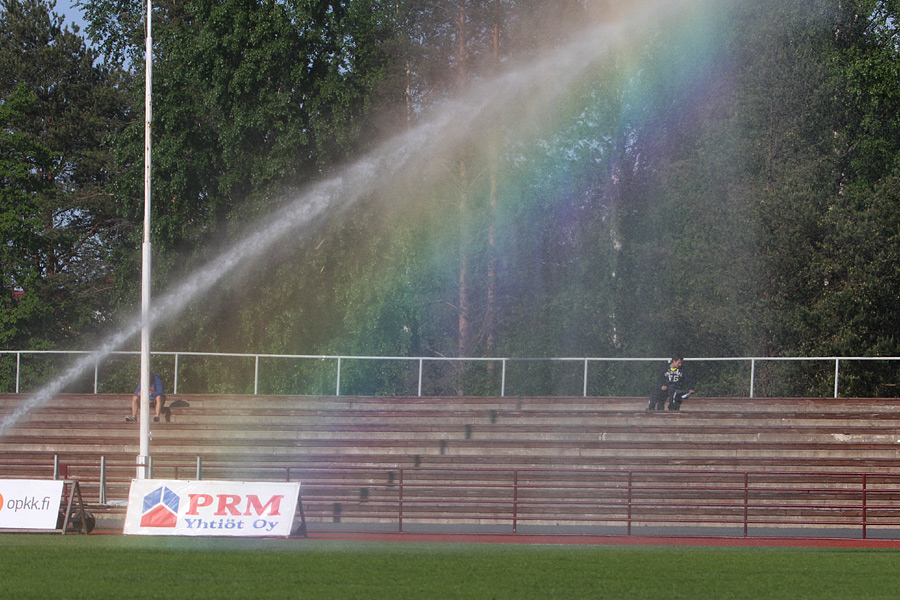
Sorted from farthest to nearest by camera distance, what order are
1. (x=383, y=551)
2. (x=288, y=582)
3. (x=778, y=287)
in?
(x=778, y=287) → (x=383, y=551) → (x=288, y=582)

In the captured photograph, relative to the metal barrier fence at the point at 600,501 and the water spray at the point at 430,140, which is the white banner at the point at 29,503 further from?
the water spray at the point at 430,140

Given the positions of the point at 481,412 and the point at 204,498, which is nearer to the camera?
the point at 204,498

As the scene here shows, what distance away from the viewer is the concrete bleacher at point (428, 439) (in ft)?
74.9

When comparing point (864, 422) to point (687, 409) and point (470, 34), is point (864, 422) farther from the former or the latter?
point (470, 34)

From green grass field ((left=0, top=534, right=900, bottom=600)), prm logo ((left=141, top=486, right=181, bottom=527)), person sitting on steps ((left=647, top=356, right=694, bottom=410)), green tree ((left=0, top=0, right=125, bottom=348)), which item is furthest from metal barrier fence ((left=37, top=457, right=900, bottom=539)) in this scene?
green tree ((left=0, top=0, right=125, bottom=348))

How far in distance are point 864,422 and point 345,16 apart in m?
22.8

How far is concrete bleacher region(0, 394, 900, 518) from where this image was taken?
2284cm

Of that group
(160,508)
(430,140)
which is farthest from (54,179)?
(160,508)

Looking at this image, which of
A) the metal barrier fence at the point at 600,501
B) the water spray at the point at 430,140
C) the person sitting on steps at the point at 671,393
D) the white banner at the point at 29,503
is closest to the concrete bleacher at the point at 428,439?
the metal barrier fence at the point at 600,501

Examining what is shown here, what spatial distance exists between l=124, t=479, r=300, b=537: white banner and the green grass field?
23cm

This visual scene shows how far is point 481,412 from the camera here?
86.0 feet

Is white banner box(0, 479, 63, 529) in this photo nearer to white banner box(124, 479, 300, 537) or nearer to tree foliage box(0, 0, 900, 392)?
white banner box(124, 479, 300, 537)

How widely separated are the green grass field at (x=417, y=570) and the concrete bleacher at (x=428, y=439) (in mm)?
4289

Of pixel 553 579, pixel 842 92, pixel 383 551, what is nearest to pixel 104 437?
pixel 383 551
